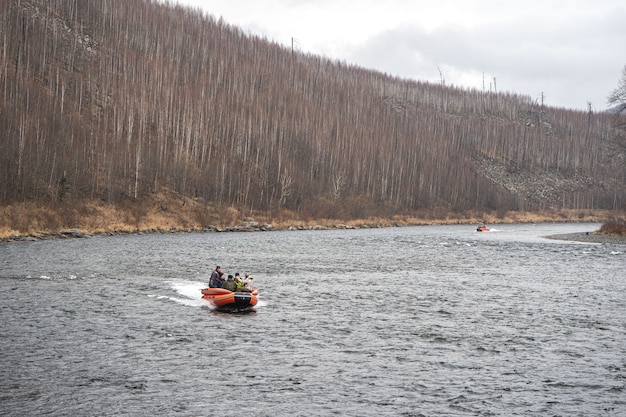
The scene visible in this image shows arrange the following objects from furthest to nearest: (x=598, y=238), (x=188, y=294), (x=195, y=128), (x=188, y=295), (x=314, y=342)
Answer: (x=195, y=128), (x=598, y=238), (x=188, y=294), (x=188, y=295), (x=314, y=342)

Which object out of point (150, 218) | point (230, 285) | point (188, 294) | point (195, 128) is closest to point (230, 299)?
point (230, 285)

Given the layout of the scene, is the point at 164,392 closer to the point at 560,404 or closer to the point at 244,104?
the point at 560,404

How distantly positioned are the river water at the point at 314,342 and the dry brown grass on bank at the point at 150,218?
25233 millimetres

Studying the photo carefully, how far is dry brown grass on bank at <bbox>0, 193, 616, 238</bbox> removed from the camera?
74250 mm

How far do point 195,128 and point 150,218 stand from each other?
44.1 m

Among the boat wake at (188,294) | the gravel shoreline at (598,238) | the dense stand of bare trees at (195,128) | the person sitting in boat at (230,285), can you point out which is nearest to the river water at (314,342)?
the boat wake at (188,294)

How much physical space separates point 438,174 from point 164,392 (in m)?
159

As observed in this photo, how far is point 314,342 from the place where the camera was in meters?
25.2

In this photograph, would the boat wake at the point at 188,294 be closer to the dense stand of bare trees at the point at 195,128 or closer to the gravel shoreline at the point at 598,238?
the dense stand of bare trees at the point at 195,128

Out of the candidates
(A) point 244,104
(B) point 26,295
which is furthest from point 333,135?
(B) point 26,295

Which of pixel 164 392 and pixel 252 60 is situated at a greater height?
pixel 252 60

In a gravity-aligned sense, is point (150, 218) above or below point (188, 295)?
above

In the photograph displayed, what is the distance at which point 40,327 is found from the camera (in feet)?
87.1

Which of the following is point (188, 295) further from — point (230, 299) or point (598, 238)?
point (598, 238)
